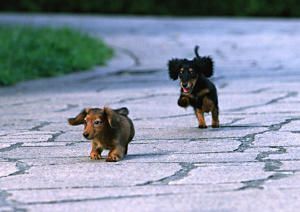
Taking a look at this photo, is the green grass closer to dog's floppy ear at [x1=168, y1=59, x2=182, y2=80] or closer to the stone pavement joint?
the stone pavement joint

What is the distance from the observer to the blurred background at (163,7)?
28.9m

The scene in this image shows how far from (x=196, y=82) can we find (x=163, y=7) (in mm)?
21879

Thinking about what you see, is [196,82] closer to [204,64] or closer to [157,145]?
[204,64]

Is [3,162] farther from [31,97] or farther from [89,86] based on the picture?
[89,86]

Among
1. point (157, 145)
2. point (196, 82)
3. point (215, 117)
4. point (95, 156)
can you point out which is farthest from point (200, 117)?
point (95, 156)

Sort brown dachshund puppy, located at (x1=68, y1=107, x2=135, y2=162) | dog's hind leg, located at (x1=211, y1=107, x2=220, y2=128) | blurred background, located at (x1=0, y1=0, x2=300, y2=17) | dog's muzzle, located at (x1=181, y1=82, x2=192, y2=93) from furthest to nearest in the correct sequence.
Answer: blurred background, located at (x1=0, y1=0, x2=300, y2=17)
dog's hind leg, located at (x1=211, y1=107, x2=220, y2=128)
dog's muzzle, located at (x1=181, y1=82, x2=192, y2=93)
brown dachshund puppy, located at (x1=68, y1=107, x2=135, y2=162)

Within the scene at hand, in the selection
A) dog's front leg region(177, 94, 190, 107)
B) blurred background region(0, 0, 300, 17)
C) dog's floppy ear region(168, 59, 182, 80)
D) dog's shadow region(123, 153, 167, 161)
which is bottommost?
blurred background region(0, 0, 300, 17)

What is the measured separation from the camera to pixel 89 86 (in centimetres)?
1238

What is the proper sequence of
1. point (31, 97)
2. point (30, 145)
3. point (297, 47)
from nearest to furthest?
point (30, 145), point (31, 97), point (297, 47)

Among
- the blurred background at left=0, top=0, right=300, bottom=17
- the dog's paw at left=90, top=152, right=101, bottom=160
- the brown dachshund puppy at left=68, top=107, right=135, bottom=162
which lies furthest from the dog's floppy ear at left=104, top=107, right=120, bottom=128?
the blurred background at left=0, top=0, right=300, bottom=17

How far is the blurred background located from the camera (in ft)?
94.8

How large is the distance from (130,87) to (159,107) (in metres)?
2.18

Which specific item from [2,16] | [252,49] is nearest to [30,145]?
[252,49]

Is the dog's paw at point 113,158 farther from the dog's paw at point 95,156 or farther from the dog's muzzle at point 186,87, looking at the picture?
the dog's muzzle at point 186,87
